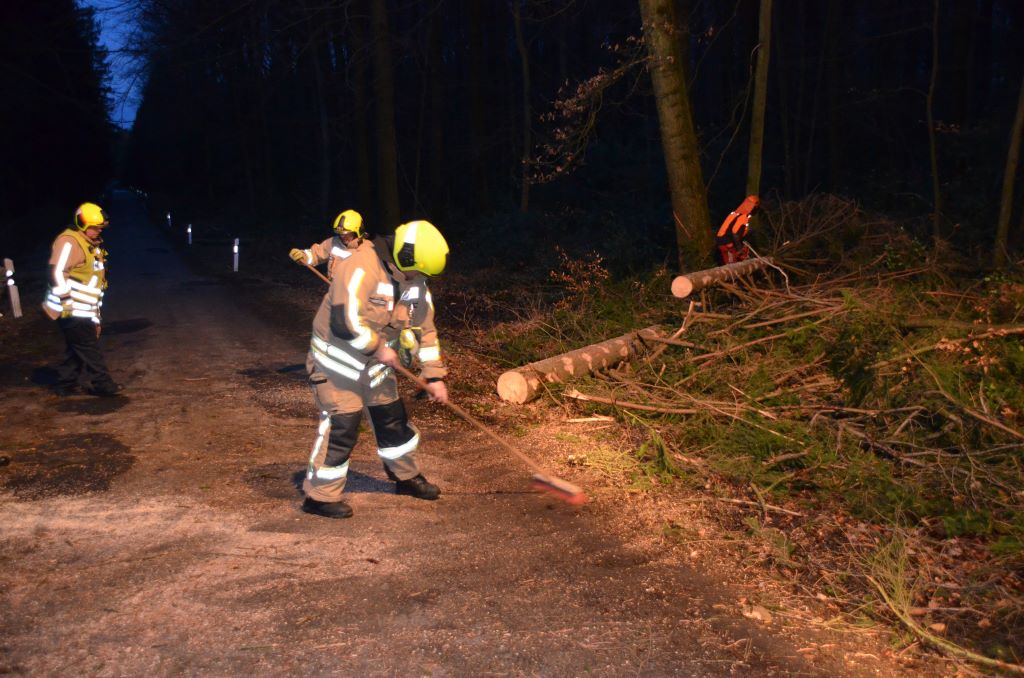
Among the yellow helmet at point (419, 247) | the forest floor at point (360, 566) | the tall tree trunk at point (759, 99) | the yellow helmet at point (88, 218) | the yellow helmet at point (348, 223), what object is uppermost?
the tall tree trunk at point (759, 99)

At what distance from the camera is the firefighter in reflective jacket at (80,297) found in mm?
7707

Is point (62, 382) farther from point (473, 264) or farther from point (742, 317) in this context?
point (473, 264)

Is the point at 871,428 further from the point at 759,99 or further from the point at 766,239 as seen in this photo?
the point at 759,99

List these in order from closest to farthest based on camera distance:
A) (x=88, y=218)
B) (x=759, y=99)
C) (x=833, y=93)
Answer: (x=88, y=218), (x=759, y=99), (x=833, y=93)

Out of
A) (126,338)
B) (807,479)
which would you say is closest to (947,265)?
(807,479)

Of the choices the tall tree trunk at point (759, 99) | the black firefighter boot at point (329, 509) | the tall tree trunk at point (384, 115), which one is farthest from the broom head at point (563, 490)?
the tall tree trunk at point (384, 115)

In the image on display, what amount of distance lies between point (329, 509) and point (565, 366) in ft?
10.7

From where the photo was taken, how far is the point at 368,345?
4.89 m

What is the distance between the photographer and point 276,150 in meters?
43.9

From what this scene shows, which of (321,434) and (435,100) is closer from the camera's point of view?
(321,434)

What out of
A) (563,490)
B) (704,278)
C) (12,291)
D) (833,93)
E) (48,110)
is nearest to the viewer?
(563,490)

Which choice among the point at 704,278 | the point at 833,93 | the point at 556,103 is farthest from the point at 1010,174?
the point at 833,93

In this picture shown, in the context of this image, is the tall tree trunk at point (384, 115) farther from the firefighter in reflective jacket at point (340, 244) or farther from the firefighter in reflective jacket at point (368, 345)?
the firefighter in reflective jacket at point (368, 345)

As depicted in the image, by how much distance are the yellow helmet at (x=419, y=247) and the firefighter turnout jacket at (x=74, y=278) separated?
442 centimetres
